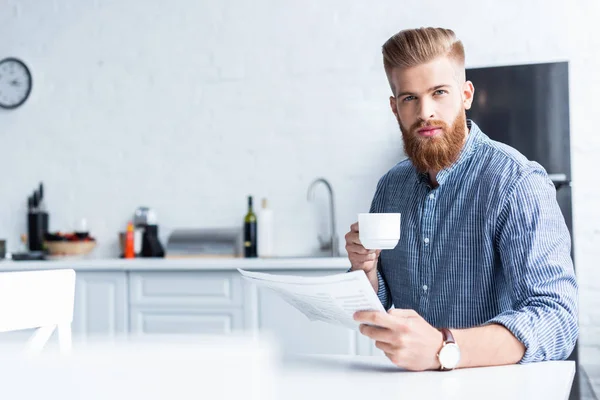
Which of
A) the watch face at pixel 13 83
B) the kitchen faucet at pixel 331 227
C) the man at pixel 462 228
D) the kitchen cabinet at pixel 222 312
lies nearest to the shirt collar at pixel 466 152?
the man at pixel 462 228

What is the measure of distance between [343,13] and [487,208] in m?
2.43

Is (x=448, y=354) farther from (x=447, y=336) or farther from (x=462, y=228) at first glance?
(x=462, y=228)

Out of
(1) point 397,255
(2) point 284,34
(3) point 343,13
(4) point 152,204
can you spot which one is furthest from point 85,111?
(1) point 397,255

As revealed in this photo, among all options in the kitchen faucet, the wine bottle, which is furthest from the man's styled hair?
the wine bottle

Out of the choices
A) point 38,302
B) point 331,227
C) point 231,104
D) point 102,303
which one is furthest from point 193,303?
point 38,302

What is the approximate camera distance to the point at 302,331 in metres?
3.12

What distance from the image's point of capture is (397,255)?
171cm

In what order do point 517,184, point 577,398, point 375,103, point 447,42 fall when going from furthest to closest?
point 375,103 < point 577,398 < point 447,42 < point 517,184

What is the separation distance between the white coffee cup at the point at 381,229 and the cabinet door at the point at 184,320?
192 centimetres

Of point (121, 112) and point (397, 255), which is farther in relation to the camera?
point (121, 112)

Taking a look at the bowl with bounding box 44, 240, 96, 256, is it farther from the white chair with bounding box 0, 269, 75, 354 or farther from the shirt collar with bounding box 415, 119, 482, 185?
the shirt collar with bounding box 415, 119, 482, 185

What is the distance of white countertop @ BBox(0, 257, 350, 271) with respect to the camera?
310 centimetres

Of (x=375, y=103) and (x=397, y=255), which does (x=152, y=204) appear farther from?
(x=397, y=255)

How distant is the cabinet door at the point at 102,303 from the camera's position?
134 inches
